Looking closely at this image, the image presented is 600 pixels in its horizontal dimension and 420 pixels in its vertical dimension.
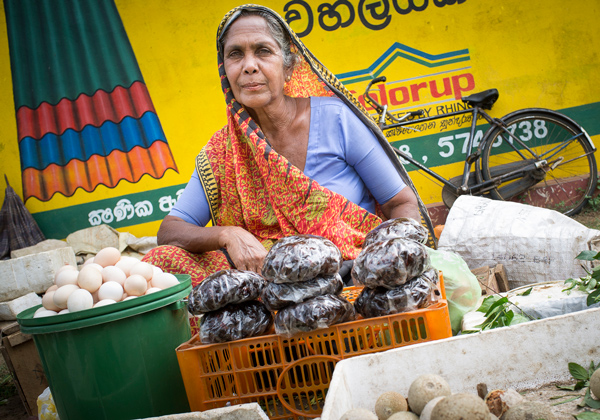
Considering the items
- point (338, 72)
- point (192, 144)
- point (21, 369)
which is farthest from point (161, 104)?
point (21, 369)

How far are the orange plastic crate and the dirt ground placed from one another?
0.91 feet

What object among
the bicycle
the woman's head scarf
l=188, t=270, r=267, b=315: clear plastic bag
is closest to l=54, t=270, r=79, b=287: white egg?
l=188, t=270, r=267, b=315: clear plastic bag

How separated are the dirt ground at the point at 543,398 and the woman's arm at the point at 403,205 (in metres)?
1.07

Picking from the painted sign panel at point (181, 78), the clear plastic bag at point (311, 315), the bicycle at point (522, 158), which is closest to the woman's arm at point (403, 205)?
the clear plastic bag at point (311, 315)

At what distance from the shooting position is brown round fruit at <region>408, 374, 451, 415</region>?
1.10m

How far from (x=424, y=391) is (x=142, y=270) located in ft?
3.53

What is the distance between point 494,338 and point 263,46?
5.42 feet

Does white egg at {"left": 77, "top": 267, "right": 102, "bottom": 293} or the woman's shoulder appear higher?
the woman's shoulder

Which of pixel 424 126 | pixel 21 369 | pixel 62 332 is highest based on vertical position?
pixel 424 126

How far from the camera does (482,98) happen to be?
4793 millimetres

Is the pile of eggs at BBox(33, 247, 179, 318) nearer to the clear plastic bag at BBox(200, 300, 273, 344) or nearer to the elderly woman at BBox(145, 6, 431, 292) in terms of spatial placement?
the clear plastic bag at BBox(200, 300, 273, 344)

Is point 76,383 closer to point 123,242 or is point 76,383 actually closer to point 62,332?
point 62,332

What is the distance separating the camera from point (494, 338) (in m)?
1.30

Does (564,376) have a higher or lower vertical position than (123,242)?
lower
